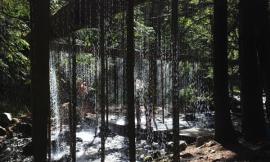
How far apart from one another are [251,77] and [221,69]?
928 millimetres

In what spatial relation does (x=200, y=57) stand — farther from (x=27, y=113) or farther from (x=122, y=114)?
(x=27, y=113)

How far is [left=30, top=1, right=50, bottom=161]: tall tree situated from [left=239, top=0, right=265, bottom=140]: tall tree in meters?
6.61

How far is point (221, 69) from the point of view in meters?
12.7

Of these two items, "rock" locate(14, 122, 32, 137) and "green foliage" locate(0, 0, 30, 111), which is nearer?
"green foliage" locate(0, 0, 30, 111)

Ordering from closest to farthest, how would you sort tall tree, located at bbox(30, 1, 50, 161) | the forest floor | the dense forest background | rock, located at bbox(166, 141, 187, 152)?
tall tree, located at bbox(30, 1, 50, 161), the forest floor, the dense forest background, rock, located at bbox(166, 141, 187, 152)

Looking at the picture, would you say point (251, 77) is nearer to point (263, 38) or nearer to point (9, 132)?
point (263, 38)

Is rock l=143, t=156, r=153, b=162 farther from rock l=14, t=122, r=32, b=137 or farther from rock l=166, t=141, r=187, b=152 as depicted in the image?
rock l=14, t=122, r=32, b=137

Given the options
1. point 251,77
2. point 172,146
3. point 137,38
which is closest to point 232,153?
point 251,77

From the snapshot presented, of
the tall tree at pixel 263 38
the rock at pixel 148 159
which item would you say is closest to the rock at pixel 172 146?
the rock at pixel 148 159

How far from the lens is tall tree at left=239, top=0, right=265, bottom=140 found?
12.1m

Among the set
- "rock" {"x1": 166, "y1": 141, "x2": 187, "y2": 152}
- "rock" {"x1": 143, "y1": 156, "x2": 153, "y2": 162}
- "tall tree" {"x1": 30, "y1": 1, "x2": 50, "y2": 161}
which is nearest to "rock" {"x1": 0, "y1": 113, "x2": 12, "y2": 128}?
"rock" {"x1": 166, "y1": 141, "x2": 187, "y2": 152}

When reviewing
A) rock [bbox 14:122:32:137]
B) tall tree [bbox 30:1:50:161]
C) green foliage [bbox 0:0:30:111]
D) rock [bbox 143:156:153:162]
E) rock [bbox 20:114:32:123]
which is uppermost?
green foliage [bbox 0:0:30:111]

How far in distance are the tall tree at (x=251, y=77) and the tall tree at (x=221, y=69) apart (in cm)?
57

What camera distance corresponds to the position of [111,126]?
23.7m
